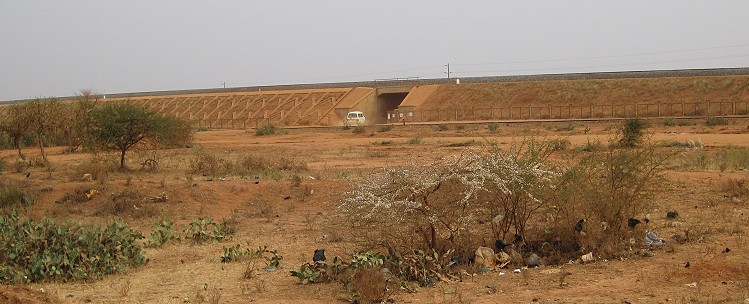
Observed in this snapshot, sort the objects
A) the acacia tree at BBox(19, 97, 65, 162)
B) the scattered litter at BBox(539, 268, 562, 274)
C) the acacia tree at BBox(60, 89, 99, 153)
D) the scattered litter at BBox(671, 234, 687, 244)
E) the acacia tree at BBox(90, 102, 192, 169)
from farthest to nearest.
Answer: the acacia tree at BBox(60, 89, 99, 153) → the acacia tree at BBox(19, 97, 65, 162) → the acacia tree at BBox(90, 102, 192, 169) → the scattered litter at BBox(671, 234, 687, 244) → the scattered litter at BBox(539, 268, 562, 274)

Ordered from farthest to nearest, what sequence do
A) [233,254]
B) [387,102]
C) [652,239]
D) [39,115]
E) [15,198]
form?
1. [387,102]
2. [39,115]
3. [15,198]
4. [233,254]
5. [652,239]

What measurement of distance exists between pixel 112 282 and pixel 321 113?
60014 millimetres

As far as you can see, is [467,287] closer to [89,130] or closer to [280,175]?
[280,175]

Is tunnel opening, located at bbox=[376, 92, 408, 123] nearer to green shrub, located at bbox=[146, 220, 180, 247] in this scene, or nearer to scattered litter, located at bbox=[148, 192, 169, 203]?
scattered litter, located at bbox=[148, 192, 169, 203]

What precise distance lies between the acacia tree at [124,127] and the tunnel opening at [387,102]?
149 ft

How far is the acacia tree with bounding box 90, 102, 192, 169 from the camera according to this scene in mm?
27672

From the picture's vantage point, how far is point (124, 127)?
2761 centimetres

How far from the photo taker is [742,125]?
134 feet

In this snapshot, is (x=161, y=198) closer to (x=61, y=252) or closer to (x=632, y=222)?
(x=61, y=252)

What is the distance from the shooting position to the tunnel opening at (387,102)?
244ft

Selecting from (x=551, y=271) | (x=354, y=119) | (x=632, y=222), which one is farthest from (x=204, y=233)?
(x=354, y=119)

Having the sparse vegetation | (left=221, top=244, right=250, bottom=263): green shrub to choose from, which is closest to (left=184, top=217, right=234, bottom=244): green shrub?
(left=221, top=244, right=250, bottom=263): green shrub

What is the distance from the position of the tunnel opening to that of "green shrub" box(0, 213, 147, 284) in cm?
6191

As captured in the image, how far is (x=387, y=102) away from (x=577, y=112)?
22.3 metres
